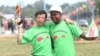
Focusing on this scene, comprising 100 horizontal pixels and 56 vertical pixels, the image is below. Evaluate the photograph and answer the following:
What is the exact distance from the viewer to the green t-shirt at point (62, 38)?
704cm

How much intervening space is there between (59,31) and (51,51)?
40cm

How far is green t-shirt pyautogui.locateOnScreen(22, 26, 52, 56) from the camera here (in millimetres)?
7039

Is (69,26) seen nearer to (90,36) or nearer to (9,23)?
(90,36)

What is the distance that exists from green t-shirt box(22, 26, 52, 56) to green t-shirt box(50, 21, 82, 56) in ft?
0.37

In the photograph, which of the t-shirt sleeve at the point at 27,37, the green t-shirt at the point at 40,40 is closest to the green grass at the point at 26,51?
the t-shirt sleeve at the point at 27,37

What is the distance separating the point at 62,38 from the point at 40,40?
0.41 metres

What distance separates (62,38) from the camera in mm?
7051

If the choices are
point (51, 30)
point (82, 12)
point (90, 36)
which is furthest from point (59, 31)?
point (82, 12)

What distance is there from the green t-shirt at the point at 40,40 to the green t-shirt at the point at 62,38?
0.37 feet

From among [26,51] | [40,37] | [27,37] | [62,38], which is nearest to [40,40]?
[40,37]

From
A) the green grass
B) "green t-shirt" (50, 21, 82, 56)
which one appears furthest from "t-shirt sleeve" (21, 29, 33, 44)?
the green grass

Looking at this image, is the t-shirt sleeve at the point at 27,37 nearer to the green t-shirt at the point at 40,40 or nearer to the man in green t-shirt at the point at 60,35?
the green t-shirt at the point at 40,40

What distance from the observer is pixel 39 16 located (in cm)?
706

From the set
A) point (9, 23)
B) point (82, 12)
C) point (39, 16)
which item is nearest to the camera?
point (39, 16)
